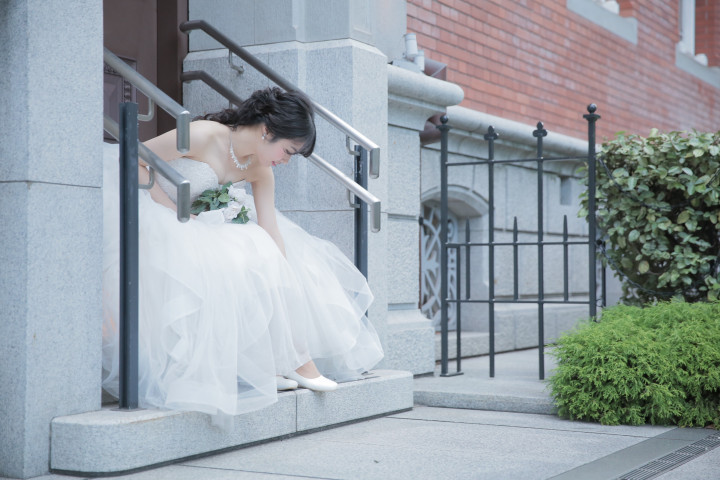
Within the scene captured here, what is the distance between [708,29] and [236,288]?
12682 mm

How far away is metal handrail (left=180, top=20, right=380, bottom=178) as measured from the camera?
502 centimetres

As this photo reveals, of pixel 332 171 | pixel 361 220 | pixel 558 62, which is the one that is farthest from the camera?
pixel 558 62

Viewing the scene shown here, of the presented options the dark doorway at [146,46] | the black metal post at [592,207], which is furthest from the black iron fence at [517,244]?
the dark doorway at [146,46]

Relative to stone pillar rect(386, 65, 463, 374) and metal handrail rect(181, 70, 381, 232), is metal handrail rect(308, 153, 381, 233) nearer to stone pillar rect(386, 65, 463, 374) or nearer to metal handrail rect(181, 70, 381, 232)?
metal handrail rect(181, 70, 381, 232)

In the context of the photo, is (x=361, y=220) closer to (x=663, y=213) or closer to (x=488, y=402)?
(x=488, y=402)

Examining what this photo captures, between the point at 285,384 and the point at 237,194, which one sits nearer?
the point at 285,384

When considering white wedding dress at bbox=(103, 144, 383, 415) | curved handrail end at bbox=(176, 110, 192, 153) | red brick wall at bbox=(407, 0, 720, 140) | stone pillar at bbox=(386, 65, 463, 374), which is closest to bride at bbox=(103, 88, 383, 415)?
white wedding dress at bbox=(103, 144, 383, 415)

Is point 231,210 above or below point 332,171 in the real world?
below

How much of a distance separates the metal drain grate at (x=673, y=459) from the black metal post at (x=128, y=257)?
1.98 m

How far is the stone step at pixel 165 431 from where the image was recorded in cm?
349

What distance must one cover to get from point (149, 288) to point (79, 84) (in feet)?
2.87

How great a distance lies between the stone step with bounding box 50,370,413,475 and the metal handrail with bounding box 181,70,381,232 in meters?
0.92

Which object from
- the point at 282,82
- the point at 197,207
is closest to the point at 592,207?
the point at 282,82

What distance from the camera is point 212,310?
3.85 meters
